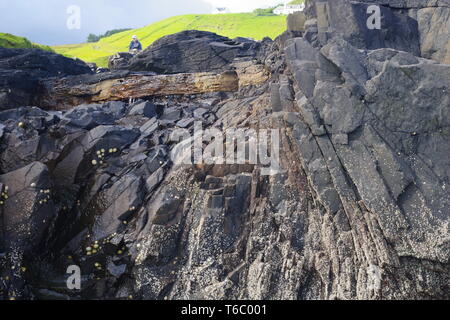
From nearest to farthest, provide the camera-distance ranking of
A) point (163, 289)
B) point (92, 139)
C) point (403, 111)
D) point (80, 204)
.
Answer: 1. point (163, 289)
2. point (403, 111)
3. point (80, 204)
4. point (92, 139)

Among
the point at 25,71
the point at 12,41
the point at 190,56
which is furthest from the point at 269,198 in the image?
the point at 12,41

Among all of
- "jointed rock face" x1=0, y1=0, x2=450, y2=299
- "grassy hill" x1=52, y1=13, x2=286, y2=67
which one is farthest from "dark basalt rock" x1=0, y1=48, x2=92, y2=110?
"grassy hill" x1=52, y1=13, x2=286, y2=67

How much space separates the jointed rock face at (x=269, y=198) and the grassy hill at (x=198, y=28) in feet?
181

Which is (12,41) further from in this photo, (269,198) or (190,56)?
(269,198)

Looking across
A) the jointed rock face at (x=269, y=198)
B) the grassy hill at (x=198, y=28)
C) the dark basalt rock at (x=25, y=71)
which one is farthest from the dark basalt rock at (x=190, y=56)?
the grassy hill at (x=198, y=28)

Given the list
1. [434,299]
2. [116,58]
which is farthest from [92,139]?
[116,58]

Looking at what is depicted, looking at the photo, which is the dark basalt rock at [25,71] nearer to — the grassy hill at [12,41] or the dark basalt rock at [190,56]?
the dark basalt rock at [190,56]

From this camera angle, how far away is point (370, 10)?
24594 mm

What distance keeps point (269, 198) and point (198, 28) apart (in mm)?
82218

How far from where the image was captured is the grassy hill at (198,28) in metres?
78.3

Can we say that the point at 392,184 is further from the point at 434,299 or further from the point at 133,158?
the point at 133,158

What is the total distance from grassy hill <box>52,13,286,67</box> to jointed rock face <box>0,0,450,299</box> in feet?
181

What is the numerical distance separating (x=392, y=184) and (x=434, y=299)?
524 centimetres

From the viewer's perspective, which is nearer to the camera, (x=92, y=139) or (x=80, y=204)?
(x=80, y=204)
